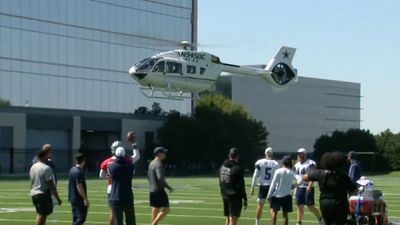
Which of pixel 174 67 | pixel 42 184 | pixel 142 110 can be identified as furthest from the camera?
pixel 142 110

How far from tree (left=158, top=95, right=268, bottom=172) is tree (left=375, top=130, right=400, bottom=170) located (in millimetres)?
14938

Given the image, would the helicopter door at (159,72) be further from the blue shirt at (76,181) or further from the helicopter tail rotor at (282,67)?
the blue shirt at (76,181)

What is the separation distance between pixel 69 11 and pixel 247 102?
35.5 m

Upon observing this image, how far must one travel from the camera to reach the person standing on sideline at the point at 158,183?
1921 centimetres

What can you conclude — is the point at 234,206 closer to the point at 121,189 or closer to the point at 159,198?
the point at 159,198

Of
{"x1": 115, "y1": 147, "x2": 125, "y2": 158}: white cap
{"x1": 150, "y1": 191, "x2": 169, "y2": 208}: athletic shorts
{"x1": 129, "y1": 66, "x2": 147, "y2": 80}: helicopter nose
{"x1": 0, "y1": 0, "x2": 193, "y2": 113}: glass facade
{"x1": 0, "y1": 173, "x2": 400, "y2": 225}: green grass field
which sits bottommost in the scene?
{"x1": 0, "y1": 173, "x2": 400, "y2": 225}: green grass field

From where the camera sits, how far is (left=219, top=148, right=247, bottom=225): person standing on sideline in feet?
63.5

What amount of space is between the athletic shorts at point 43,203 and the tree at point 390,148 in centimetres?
8361

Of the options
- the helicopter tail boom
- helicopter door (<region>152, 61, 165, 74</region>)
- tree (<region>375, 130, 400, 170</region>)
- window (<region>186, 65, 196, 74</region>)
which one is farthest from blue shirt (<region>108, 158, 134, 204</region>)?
tree (<region>375, 130, 400, 170</region>)

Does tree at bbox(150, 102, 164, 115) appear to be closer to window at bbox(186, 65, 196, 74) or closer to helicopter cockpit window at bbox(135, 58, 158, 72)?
window at bbox(186, 65, 196, 74)

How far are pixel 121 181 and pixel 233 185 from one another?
108 inches

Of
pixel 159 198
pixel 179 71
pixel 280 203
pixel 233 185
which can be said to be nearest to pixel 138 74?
pixel 179 71

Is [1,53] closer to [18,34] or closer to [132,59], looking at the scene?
[18,34]

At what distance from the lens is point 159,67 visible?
4950 centimetres
